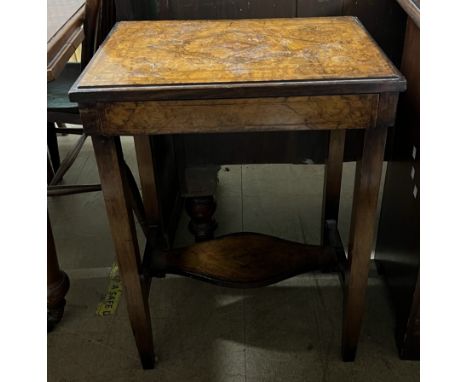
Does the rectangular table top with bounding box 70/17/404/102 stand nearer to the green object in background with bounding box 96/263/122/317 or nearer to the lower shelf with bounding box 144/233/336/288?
the lower shelf with bounding box 144/233/336/288

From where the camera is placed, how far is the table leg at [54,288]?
4.17 ft

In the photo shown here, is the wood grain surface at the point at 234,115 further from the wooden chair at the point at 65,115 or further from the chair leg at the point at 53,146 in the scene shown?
the chair leg at the point at 53,146

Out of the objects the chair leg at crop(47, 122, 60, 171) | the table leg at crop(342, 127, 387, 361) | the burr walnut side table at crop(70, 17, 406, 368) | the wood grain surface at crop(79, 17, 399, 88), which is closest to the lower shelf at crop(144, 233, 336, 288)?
the burr walnut side table at crop(70, 17, 406, 368)

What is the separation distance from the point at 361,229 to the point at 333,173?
0.37 metres

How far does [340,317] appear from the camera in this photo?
1.36 meters

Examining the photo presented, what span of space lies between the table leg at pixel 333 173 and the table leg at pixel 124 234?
56 cm

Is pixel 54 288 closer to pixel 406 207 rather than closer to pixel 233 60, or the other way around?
pixel 233 60

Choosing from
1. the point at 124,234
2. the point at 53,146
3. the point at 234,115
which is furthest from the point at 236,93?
the point at 53,146

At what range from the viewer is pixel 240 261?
1292mm

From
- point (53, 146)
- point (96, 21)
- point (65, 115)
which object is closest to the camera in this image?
point (96, 21)

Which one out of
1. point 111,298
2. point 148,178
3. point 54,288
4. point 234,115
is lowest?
point 111,298

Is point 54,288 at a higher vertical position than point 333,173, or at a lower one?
lower

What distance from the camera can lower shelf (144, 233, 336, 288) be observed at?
1.23 meters

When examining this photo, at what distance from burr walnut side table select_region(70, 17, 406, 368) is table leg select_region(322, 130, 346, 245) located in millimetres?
256
